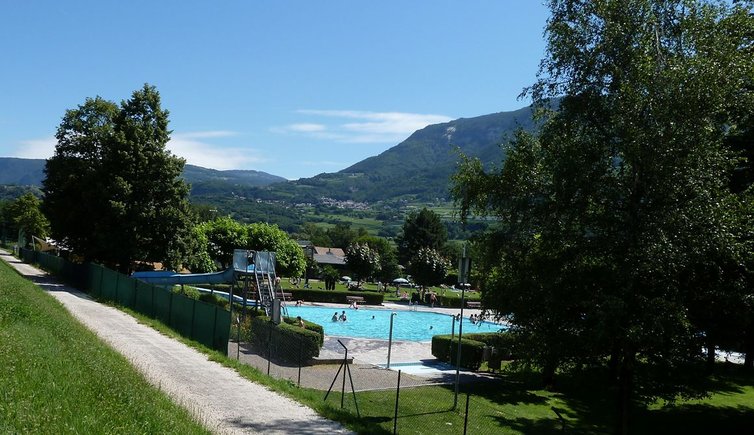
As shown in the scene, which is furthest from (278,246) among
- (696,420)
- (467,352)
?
(696,420)

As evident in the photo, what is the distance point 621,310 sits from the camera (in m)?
13.2

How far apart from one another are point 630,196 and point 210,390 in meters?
10.9

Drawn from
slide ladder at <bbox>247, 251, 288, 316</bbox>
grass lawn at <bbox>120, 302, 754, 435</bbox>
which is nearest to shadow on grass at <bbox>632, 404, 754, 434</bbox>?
grass lawn at <bbox>120, 302, 754, 435</bbox>

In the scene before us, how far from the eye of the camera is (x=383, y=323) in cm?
5016

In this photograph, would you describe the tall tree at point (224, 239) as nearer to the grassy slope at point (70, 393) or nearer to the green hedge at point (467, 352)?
the green hedge at point (467, 352)

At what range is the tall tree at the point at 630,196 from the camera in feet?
45.0

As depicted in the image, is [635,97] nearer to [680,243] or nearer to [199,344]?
[680,243]

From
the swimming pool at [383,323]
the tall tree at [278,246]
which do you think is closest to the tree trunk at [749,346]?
the swimming pool at [383,323]

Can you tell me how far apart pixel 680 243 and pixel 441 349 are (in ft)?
53.7

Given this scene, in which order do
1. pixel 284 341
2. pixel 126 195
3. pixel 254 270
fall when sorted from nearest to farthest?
pixel 284 341 < pixel 254 270 < pixel 126 195

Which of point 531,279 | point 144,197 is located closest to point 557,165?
point 531,279

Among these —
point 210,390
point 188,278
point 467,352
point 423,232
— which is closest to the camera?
point 210,390

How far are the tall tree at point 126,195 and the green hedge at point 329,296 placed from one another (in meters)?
15.7

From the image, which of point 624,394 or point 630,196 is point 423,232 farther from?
point 630,196
